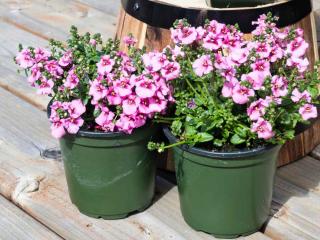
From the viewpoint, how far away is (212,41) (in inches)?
62.9

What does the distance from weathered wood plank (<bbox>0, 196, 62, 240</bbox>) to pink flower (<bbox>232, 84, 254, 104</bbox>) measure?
24.0 inches

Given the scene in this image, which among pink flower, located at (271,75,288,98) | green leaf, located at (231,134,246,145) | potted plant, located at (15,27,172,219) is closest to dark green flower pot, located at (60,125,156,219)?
potted plant, located at (15,27,172,219)

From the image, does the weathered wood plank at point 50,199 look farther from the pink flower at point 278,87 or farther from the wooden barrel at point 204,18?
the pink flower at point 278,87

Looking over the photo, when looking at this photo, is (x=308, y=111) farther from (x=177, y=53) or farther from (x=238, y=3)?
(x=238, y=3)

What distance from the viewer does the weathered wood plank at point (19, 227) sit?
1.77 m

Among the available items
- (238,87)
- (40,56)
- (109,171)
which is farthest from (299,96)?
Result: (40,56)

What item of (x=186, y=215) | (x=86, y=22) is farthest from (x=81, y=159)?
(x=86, y=22)

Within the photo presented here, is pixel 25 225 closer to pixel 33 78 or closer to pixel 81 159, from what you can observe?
pixel 81 159

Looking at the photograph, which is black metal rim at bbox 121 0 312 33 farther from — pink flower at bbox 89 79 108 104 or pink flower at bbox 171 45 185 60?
pink flower at bbox 89 79 108 104

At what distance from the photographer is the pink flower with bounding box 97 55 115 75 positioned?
162 cm

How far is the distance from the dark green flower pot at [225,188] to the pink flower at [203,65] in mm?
180

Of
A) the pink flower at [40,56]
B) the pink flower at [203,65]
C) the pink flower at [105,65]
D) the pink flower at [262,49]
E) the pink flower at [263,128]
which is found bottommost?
the pink flower at [263,128]

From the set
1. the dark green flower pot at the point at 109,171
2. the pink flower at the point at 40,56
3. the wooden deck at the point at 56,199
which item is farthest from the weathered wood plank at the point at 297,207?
the pink flower at the point at 40,56

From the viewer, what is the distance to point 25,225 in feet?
5.94
